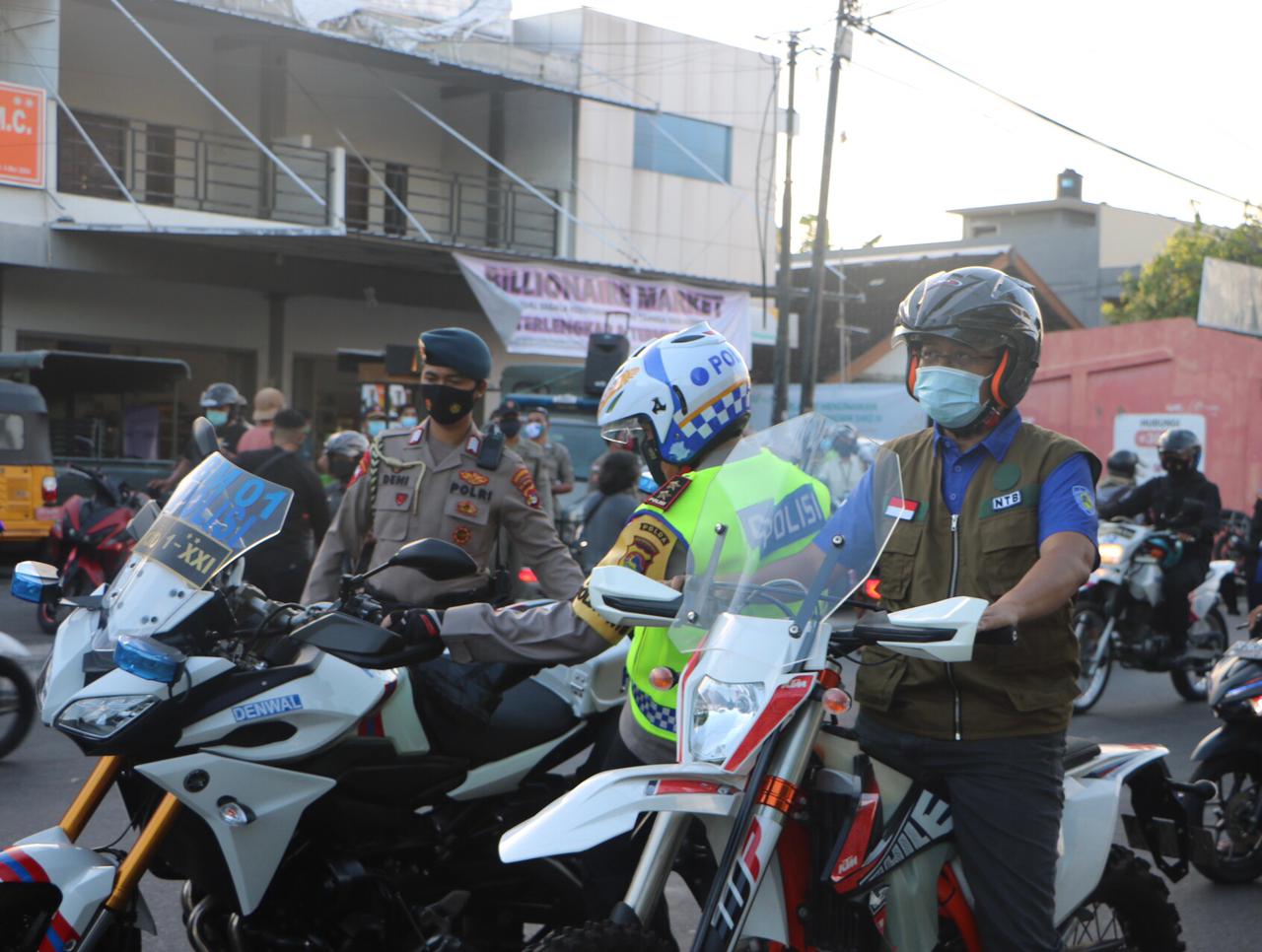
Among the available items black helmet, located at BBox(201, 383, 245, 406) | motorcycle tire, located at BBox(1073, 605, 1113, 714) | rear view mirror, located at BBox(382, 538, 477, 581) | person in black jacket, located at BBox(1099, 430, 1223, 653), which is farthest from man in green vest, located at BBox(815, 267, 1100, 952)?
black helmet, located at BBox(201, 383, 245, 406)

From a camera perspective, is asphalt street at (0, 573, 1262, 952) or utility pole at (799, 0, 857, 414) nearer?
asphalt street at (0, 573, 1262, 952)

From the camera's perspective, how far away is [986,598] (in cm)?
303

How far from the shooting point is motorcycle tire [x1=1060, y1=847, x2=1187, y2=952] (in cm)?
340

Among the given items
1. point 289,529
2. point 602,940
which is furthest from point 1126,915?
point 289,529

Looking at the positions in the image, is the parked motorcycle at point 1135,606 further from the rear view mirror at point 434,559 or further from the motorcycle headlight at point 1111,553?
the rear view mirror at point 434,559

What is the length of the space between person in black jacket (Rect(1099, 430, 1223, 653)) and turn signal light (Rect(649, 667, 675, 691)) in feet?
24.7

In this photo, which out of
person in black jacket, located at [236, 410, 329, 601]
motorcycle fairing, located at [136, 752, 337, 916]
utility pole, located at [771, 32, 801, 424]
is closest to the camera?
motorcycle fairing, located at [136, 752, 337, 916]

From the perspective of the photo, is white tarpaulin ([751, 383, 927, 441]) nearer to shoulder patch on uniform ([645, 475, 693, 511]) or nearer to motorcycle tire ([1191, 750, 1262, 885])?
motorcycle tire ([1191, 750, 1262, 885])

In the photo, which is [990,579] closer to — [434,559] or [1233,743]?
[434,559]

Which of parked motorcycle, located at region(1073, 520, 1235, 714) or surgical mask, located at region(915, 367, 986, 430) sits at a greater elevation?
surgical mask, located at region(915, 367, 986, 430)

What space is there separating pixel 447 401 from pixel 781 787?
97.7 inches

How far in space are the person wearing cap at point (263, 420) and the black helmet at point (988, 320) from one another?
717cm

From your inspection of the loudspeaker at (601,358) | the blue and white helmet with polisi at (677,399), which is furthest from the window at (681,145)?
the blue and white helmet with polisi at (677,399)

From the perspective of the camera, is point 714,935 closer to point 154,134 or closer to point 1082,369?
point 154,134
